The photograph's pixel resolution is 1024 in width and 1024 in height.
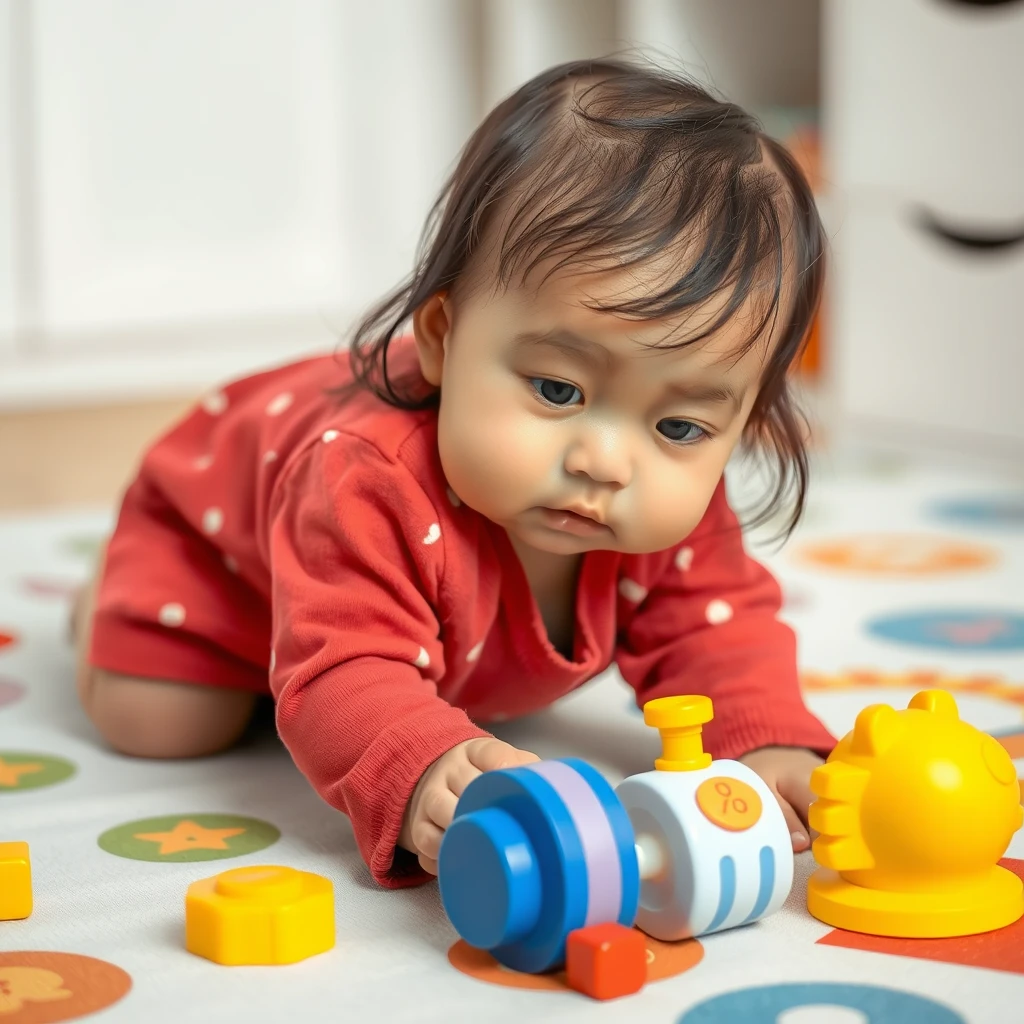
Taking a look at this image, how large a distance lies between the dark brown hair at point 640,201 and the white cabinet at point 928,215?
1.07 metres

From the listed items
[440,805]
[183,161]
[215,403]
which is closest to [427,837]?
[440,805]

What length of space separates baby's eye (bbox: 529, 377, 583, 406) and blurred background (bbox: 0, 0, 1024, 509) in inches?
42.6

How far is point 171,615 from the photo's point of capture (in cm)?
86

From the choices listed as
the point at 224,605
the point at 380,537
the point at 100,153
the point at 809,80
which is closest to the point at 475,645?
the point at 380,537

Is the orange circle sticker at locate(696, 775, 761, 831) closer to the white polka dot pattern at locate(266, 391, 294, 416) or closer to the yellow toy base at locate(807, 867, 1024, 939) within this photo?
the yellow toy base at locate(807, 867, 1024, 939)

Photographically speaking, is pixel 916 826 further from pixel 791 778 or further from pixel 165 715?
pixel 165 715

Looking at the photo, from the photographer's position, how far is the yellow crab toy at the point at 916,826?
576mm

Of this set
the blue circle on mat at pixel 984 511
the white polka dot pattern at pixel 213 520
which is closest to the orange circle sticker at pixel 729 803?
the white polka dot pattern at pixel 213 520

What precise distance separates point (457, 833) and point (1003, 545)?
93 centimetres

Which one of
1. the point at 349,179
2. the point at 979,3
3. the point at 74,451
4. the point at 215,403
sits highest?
the point at 979,3

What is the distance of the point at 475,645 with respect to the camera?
750 mm

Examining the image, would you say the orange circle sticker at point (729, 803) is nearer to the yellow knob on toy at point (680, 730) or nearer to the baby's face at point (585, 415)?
the yellow knob on toy at point (680, 730)

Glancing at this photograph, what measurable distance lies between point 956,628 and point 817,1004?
0.59 meters

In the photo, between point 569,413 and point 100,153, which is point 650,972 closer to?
point 569,413
